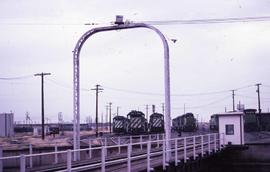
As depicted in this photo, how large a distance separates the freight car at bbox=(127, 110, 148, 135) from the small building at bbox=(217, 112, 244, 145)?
1032 inches

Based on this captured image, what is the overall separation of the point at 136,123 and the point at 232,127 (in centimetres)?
2706

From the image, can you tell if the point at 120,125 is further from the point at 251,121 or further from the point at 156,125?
the point at 251,121

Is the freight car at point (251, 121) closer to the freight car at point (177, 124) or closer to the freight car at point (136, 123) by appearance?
the freight car at point (177, 124)

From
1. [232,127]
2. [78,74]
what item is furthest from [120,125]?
[78,74]

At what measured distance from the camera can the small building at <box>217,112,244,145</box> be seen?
35.2m

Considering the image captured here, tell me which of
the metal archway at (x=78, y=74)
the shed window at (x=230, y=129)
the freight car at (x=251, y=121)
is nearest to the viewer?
the metal archway at (x=78, y=74)

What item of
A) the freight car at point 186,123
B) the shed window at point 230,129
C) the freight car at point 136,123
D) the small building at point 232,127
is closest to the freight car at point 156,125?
the freight car at point 136,123

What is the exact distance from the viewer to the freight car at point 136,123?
61469 millimetres

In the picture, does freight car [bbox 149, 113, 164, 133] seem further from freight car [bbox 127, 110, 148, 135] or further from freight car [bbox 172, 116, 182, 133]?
freight car [bbox 172, 116, 182, 133]

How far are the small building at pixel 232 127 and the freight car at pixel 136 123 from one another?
26.2 metres

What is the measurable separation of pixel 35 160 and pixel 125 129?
4036 cm

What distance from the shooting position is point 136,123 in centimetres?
6159

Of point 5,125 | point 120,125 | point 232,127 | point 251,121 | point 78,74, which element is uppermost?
point 78,74

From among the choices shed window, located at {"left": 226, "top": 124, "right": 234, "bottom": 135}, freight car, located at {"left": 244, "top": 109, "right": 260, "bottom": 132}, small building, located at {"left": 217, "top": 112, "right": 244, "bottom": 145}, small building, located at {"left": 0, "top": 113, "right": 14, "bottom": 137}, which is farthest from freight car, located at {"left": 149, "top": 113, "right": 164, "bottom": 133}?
small building, located at {"left": 0, "top": 113, "right": 14, "bottom": 137}
